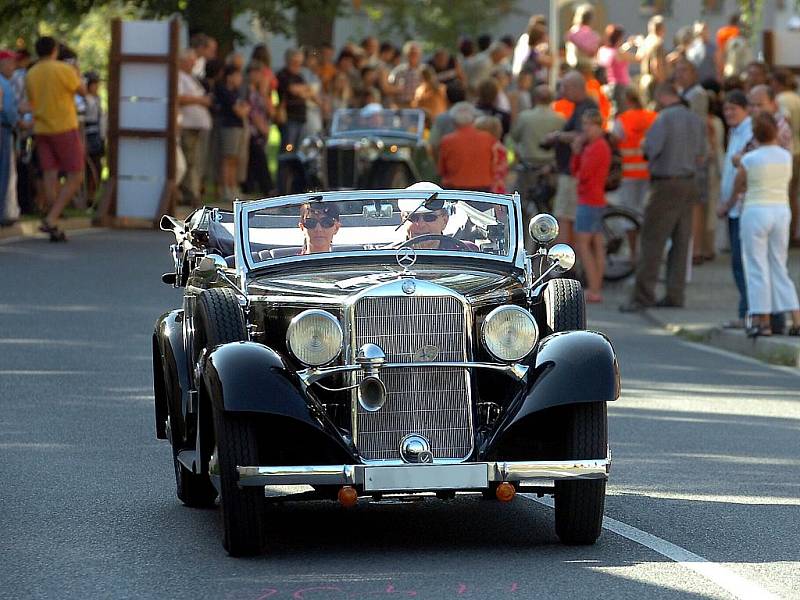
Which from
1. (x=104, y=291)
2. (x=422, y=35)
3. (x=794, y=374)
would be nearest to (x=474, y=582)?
(x=794, y=374)

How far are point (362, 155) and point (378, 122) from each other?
0.88 metres

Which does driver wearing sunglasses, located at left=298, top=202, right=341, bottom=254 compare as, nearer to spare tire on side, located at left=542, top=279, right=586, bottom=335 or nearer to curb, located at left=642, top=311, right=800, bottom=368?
spare tire on side, located at left=542, top=279, right=586, bottom=335

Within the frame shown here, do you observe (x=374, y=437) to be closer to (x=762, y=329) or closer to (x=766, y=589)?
(x=766, y=589)

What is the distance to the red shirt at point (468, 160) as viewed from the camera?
768 inches

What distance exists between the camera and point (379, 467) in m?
7.44

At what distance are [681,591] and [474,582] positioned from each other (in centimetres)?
76

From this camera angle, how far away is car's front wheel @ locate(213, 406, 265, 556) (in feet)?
24.6

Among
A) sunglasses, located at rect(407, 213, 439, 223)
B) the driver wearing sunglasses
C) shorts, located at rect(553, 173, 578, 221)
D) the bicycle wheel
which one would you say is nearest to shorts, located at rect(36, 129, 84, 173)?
shorts, located at rect(553, 173, 578, 221)

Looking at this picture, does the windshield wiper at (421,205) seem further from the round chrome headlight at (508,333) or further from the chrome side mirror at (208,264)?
the round chrome headlight at (508,333)

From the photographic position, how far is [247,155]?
94.0ft

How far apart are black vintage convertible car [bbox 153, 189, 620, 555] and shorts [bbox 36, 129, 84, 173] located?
14.1 m

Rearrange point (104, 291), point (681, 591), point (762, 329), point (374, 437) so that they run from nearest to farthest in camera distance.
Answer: point (681, 591) → point (374, 437) → point (762, 329) → point (104, 291)

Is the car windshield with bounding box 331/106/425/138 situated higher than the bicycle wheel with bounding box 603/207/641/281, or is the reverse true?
the car windshield with bounding box 331/106/425/138

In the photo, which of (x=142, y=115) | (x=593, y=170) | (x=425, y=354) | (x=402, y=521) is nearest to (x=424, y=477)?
(x=425, y=354)
